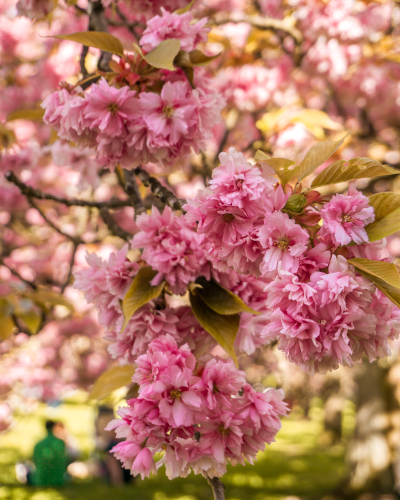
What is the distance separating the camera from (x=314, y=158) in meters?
0.85

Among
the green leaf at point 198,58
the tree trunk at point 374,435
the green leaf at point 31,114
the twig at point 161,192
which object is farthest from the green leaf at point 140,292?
the tree trunk at point 374,435

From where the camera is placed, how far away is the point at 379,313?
78cm

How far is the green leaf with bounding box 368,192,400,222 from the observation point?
2.56ft

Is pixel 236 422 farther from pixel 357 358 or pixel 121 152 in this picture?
pixel 121 152

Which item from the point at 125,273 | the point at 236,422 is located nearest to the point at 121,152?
the point at 125,273

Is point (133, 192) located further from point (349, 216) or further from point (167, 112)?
point (349, 216)

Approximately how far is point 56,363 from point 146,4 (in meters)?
6.83

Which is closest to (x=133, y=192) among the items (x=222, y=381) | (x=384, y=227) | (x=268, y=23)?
(x=222, y=381)

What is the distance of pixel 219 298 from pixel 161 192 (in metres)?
0.33

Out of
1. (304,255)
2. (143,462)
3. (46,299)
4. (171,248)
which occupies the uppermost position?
(304,255)

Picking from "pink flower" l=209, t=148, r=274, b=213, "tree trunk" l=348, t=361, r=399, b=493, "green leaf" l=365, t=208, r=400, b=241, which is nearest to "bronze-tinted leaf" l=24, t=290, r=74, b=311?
"pink flower" l=209, t=148, r=274, b=213

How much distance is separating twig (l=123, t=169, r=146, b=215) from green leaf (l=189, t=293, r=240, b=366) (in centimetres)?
36

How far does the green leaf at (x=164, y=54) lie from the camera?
97cm

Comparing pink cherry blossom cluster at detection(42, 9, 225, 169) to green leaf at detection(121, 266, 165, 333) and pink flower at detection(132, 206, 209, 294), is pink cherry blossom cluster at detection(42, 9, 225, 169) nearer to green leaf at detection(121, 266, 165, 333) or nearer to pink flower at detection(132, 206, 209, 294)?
pink flower at detection(132, 206, 209, 294)
